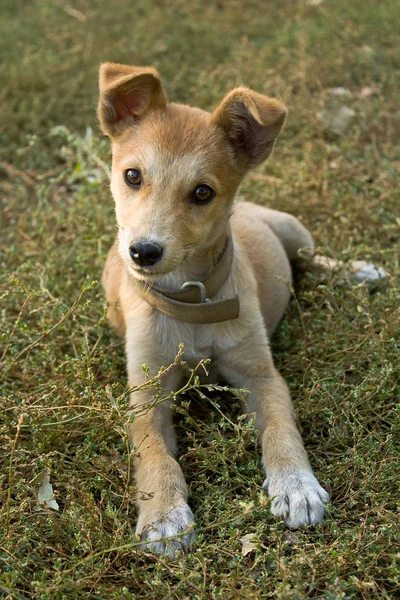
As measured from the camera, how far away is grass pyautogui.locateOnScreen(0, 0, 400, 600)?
3.29m

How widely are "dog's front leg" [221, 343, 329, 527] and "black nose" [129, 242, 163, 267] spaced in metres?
1.03

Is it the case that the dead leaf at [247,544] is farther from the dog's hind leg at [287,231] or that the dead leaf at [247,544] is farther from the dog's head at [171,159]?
the dog's hind leg at [287,231]

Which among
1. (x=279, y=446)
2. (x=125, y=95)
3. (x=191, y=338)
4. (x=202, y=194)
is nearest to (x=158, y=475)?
(x=279, y=446)

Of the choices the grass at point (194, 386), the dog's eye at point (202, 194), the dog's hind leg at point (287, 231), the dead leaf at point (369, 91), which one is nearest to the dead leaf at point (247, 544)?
the grass at point (194, 386)

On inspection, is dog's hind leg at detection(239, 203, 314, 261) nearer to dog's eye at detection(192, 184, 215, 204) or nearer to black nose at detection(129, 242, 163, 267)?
dog's eye at detection(192, 184, 215, 204)

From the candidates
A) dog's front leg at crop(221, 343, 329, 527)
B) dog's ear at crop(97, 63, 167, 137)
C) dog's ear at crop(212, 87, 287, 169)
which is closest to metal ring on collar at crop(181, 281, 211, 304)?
dog's front leg at crop(221, 343, 329, 527)

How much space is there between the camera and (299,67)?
8.14 meters

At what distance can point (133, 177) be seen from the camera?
160 inches

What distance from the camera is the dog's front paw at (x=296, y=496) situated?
11.6 ft

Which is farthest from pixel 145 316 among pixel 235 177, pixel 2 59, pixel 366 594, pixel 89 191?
pixel 2 59

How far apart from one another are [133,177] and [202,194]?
423mm

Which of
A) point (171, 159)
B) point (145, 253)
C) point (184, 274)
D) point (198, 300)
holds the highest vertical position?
point (171, 159)

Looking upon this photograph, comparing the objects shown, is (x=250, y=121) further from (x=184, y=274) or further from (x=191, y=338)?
(x=191, y=338)

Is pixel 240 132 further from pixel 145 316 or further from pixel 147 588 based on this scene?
pixel 147 588
